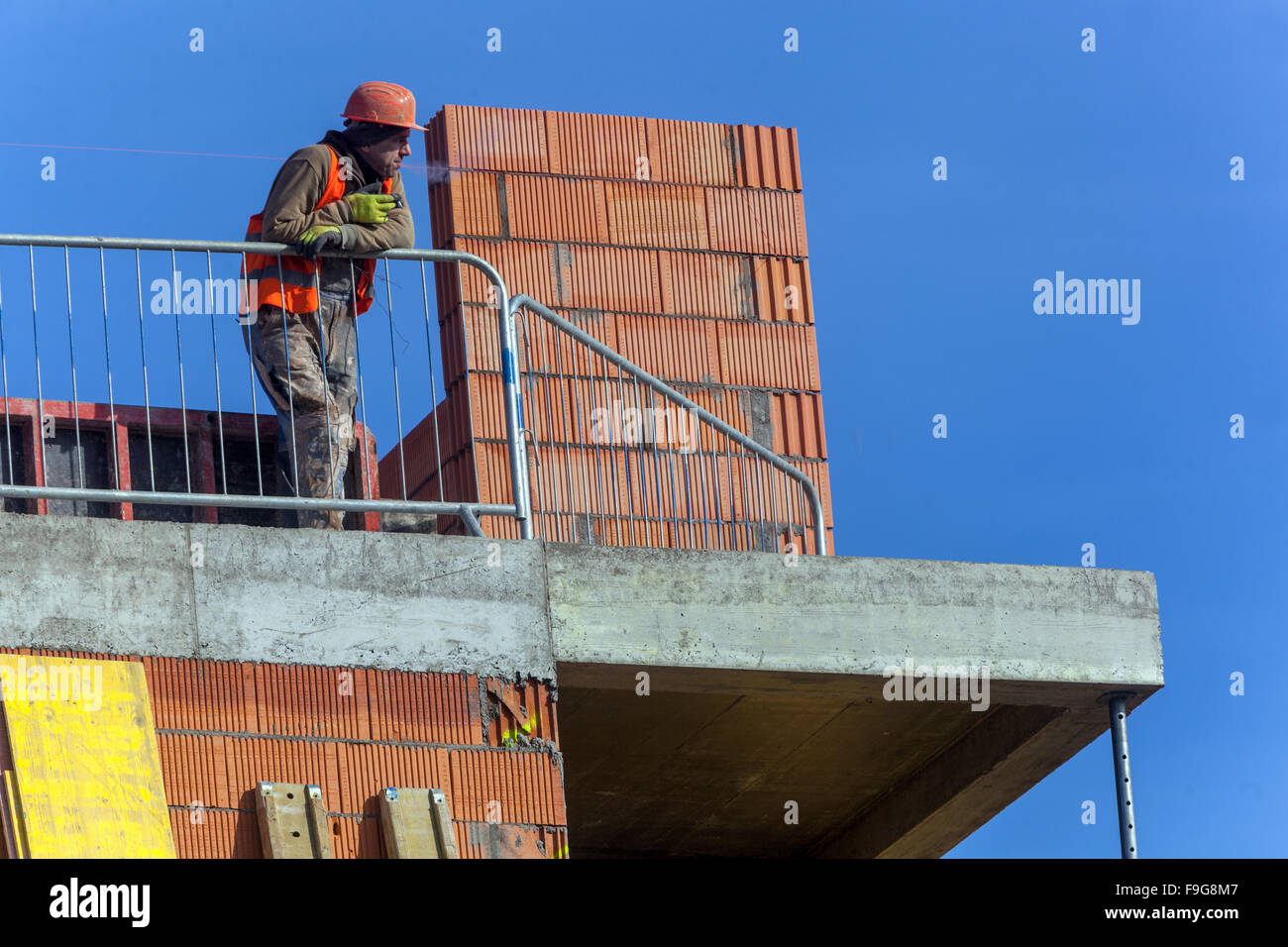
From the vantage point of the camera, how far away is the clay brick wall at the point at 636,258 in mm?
13148

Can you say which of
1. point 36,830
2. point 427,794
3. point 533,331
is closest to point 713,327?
point 533,331

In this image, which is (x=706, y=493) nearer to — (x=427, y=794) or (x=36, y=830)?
(x=427, y=794)

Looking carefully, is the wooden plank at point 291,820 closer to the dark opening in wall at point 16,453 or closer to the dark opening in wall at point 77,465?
the dark opening in wall at point 77,465

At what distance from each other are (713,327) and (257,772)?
4942 mm

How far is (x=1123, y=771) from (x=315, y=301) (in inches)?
164

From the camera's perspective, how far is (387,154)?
10836 mm

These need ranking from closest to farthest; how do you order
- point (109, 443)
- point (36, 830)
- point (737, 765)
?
point (36, 830)
point (109, 443)
point (737, 765)

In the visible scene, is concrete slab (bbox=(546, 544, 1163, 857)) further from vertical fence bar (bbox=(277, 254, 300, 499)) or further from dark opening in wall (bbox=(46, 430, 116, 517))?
dark opening in wall (bbox=(46, 430, 116, 517))

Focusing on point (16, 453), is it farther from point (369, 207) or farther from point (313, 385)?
point (369, 207)

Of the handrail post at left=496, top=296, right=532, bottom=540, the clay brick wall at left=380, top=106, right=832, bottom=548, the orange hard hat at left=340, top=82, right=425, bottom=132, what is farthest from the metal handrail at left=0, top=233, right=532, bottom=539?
the clay brick wall at left=380, top=106, right=832, bottom=548

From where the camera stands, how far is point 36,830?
846 cm

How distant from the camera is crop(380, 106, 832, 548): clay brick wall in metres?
13.1
